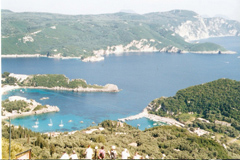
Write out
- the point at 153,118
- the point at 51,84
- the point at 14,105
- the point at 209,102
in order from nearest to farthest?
1. the point at 153,118
2. the point at 14,105
3. the point at 209,102
4. the point at 51,84

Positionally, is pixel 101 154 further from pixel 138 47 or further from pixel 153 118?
pixel 138 47

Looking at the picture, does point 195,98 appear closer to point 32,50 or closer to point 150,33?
point 32,50

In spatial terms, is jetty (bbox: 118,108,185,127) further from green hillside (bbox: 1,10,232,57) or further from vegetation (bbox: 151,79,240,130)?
green hillside (bbox: 1,10,232,57)

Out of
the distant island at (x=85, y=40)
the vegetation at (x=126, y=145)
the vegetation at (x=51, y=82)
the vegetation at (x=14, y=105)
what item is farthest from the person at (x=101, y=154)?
the distant island at (x=85, y=40)

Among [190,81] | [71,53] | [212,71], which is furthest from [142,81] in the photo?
[71,53]

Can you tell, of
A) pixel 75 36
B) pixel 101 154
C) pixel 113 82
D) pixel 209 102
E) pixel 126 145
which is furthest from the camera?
pixel 75 36

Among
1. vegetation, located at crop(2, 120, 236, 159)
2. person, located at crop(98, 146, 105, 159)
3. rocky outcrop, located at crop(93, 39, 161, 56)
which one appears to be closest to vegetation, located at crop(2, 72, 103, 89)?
vegetation, located at crop(2, 120, 236, 159)

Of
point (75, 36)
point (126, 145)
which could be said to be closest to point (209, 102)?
point (126, 145)
